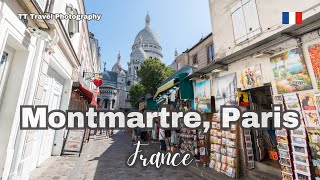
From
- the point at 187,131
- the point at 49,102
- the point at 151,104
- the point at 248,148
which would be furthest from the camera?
the point at 151,104

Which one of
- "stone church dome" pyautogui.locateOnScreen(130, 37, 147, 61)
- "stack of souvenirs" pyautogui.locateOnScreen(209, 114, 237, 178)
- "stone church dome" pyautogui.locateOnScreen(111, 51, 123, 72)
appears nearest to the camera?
"stack of souvenirs" pyautogui.locateOnScreen(209, 114, 237, 178)

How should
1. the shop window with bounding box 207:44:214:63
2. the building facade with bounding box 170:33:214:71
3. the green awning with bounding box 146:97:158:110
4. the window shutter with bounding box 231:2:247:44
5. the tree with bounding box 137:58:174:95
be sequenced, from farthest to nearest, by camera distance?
the tree with bounding box 137:58:174:95 < the green awning with bounding box 146:97:158:110 < the building facade with bounding box 170:33:214:71 < the shop window with bounding box 207:44:214:63 < the window shutter with bounding box 231:2:247:44

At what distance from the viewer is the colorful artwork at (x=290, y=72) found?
3.93m

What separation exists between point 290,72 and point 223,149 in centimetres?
340

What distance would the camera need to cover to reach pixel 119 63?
8519 centimetres

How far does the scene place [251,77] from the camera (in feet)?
17.4

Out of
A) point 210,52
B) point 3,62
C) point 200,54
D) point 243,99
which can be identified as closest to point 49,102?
point 3,62

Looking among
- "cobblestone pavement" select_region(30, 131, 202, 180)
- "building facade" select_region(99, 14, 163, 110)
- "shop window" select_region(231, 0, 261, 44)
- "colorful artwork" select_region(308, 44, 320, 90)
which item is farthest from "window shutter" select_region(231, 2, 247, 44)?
"building facade" select_region(99, 14, 163, 110)

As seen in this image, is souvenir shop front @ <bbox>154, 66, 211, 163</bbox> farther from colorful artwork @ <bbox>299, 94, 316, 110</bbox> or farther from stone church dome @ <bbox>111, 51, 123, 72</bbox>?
stone church dome @ <bbox>111, 51, 123, 72</bbox>

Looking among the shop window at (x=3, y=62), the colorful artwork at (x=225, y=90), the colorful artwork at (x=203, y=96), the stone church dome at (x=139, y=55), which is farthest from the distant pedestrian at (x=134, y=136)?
the stone church dome at (x=139, y=55)

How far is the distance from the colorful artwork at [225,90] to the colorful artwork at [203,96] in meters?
0.39

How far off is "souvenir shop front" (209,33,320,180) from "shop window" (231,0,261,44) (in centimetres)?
101

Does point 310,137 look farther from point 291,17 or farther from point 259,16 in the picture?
point 259,16

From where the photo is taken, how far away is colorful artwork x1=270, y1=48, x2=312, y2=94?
3.93m
